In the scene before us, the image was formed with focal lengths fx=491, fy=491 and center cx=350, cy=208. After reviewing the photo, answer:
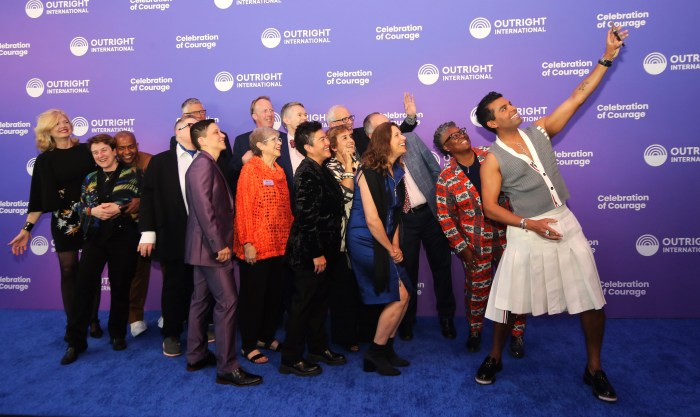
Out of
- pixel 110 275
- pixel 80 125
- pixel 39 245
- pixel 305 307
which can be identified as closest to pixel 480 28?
pixel 305 307

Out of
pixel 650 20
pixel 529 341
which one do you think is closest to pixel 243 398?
pixel 529 341

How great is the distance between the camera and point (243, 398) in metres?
3.00

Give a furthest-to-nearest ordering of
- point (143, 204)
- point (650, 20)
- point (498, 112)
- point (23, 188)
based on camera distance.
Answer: point (23, 188), point (650, 20), point (143, 204), point (498, 112)

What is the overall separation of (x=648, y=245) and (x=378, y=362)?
2.78m

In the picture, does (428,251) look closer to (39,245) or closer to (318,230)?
(318,230)

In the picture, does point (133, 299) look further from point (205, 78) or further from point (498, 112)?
point (498, 112)

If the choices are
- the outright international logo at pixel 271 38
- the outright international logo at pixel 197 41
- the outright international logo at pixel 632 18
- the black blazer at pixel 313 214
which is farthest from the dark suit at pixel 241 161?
the outright international logo at pixel 632 18

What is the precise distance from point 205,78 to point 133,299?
214 cm

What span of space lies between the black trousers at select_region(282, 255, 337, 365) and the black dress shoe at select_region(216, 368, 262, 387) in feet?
0.78

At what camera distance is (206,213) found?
120 inches

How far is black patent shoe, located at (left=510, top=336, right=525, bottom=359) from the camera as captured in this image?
3.52 m

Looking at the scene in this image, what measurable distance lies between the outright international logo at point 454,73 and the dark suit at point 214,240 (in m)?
2.22

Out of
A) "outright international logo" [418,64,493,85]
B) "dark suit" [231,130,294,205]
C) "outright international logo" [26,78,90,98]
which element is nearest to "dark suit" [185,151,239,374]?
"dark suit" [231,130,294,205]

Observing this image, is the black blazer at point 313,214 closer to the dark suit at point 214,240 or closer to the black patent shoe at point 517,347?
the dark suit at point 214,240
